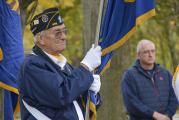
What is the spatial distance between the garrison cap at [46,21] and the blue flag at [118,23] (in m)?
0.71

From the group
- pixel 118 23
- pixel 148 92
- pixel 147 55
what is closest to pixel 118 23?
pixel 118 23

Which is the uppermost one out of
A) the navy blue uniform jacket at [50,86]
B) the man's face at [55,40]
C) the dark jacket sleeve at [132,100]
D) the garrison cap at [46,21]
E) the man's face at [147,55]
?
the garrison cap at [46,21]

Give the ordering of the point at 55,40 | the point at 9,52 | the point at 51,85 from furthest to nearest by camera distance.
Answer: the point at 9,52 < the point at 55,40 < the point at 51,85

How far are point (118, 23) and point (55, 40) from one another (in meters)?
1.08

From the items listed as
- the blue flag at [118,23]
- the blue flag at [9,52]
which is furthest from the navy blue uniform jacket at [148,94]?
Result: the blue flag at [118,23]

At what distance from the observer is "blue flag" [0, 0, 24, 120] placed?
7164mm

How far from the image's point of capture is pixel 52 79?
18.2 ft

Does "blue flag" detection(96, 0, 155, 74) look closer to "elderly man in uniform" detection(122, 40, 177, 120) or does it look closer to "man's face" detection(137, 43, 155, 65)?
"elderly man in uniform" detection(122, 40, 177, 120)

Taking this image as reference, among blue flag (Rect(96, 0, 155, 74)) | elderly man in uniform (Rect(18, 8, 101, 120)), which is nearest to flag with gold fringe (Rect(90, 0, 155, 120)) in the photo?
blue flag (Rect(96, 0, 155, 74))

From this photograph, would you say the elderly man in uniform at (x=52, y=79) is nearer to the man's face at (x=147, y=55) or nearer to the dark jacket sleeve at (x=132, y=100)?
the dark jacket sleeve at (x=132, y=100)

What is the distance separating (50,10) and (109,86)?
4.17 m

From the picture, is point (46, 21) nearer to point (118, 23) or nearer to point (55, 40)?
point (55, 40)

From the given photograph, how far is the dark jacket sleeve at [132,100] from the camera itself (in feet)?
28.3

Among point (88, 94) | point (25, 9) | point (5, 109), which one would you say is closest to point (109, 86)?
point (25, 9)
